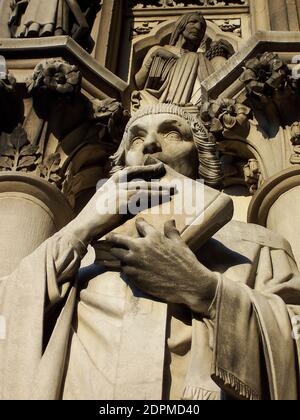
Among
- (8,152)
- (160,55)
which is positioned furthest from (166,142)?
(160,55)

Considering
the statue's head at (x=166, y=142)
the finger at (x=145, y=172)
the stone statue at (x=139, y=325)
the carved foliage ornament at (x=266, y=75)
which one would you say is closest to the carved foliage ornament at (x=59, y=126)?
the carved foliage ornament at (x=266, y=75)

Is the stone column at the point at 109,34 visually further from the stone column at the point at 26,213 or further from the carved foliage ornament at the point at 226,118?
the stone column at the point at 26,213

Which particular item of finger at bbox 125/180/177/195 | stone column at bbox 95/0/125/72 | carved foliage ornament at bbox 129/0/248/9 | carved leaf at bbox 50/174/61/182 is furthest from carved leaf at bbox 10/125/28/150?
carved foliage ornament at bbox 129/0/248/9

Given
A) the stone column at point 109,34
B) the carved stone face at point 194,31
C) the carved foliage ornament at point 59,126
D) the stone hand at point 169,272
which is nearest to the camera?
the stone hand at point 169,272

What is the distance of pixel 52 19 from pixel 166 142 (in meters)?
3.45

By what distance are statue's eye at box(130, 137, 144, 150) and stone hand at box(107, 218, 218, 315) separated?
0.94 meters

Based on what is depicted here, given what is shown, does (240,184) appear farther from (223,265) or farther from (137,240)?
(137,240)

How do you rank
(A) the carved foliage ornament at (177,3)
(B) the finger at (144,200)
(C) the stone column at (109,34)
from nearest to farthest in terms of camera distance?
(B) the finger at (144,200), (C) the stone column at (109,34), (A) the carved foliage ornament at (177,3)

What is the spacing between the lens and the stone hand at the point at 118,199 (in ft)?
11.1

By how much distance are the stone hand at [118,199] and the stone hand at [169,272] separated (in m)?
0.30

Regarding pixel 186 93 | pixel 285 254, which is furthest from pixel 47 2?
pixel 285 254

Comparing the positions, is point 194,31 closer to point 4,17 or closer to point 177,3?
point 177,3

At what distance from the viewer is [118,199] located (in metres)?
3.47

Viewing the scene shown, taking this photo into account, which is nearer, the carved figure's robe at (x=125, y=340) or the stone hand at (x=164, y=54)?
the carved figure's robe at (x=125, y=340)
